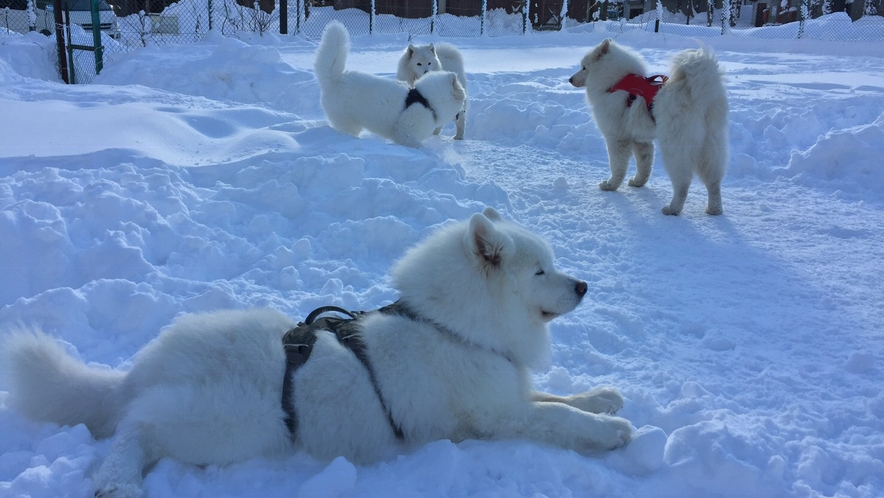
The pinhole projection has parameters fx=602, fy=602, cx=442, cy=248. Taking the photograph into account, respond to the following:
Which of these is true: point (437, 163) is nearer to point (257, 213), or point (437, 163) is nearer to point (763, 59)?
point (257, 213)

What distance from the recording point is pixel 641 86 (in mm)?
6332

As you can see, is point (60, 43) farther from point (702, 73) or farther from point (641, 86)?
point (702, 73)

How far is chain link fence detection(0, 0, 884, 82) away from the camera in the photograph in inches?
621

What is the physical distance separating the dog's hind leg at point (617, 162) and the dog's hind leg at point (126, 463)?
5.44 m

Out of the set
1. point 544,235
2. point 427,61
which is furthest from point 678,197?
point 427,61

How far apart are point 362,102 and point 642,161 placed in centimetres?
365

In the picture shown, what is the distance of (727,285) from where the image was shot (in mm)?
4250

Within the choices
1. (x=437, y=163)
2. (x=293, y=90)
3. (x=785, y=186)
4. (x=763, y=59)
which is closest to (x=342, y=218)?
(x=437, y=163)

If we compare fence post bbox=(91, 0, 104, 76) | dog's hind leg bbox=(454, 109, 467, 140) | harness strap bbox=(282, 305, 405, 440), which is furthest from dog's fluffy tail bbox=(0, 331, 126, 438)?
fence post bbox=(91, 0, 104, 76)

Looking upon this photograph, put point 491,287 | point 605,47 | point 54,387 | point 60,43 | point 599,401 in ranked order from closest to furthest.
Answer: point 54,387
point 491,287
point 599,401
point 605,47
point 60,43

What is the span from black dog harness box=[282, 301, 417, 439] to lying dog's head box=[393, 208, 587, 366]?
0.15 m

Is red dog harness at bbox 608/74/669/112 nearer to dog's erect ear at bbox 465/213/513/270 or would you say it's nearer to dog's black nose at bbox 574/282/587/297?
dog's black nose at bbox 574/282/587/297

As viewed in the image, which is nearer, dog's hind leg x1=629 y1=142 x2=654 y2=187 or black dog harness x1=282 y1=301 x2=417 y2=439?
black dog harness x1=282 y1=301 x2=417 y2=439

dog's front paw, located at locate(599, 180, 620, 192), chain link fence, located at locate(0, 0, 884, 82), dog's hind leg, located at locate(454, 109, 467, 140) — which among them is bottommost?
dog's front paw, located at locate(599, 180, 620, 192)
